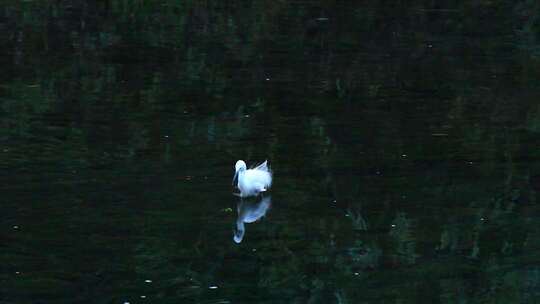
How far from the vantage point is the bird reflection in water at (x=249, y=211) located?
10128 millimetres

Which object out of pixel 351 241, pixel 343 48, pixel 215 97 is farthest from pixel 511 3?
pixel 351 241

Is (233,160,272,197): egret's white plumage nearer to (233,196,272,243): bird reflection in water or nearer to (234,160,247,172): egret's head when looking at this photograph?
(234,160,247,172): egret's head

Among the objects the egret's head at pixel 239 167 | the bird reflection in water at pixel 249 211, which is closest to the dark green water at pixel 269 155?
the bird reflection in water at pixel 249 211

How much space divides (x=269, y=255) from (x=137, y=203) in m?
1.66

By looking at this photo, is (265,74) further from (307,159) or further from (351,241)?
(351,241)

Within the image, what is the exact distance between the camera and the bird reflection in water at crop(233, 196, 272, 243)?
399 inches

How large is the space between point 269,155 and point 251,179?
1.37 m

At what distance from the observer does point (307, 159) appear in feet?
40.1

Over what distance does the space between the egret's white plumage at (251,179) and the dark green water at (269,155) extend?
116 mm

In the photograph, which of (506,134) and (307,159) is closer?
(307,159)

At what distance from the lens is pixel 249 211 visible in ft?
35.3

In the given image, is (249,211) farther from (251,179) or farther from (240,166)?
(240,166)

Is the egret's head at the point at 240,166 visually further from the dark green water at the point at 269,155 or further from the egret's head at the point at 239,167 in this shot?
the dark green water at the point at 269,155

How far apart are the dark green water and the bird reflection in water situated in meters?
0.06
